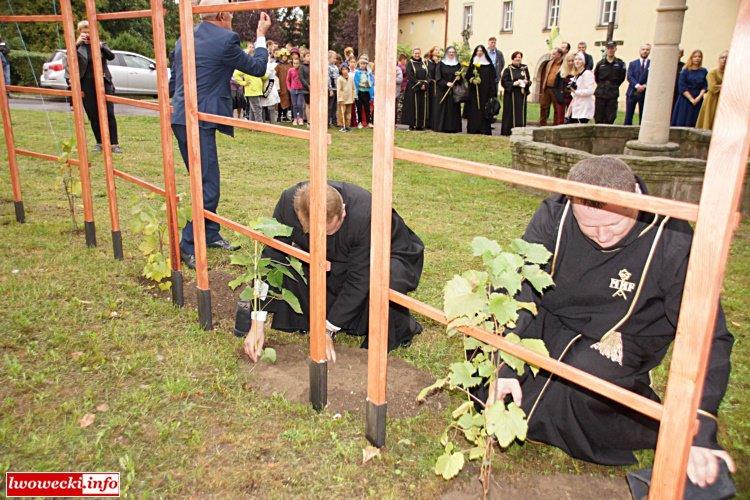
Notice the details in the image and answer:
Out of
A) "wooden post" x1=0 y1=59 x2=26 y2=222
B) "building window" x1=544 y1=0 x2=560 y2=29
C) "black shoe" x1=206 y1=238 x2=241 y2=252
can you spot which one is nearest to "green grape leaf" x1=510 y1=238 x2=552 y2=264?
"black shoe" x1=206 y1=238 x2=241 y2=252

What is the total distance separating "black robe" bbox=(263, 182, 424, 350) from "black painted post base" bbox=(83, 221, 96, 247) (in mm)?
2140

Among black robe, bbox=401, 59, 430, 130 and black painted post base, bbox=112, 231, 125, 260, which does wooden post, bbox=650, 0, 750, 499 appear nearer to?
black painted post base, bbox=112, 231, 125, 260

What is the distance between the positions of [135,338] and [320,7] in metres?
2.15

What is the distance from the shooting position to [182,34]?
117 inches

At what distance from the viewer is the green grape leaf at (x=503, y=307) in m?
1.90

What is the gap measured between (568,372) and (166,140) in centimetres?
261

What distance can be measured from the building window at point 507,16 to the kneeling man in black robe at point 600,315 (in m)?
27.9

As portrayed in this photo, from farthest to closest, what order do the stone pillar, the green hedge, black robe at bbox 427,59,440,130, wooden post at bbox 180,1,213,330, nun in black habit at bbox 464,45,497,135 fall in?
the green hedge < black robe at bbox 427,59,440,130 < nun in black habit at bbox 464,45,497,135 < the stone pillar < wooden post at bbox 180,1,213,330

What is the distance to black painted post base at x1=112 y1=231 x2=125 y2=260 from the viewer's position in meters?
4.46

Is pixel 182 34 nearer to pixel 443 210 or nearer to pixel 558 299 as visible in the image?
pixel 558 299

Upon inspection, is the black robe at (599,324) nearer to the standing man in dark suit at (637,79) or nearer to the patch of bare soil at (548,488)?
the patch of bare soil at (548,488)

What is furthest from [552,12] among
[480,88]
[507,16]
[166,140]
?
[166,140]

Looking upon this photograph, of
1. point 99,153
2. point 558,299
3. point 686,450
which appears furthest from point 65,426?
point 99,153

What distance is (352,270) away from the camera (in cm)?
319
